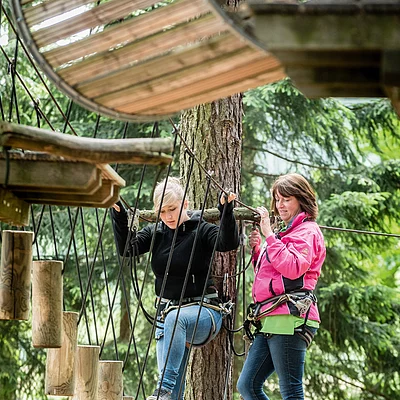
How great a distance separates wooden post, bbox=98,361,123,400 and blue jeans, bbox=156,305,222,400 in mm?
175

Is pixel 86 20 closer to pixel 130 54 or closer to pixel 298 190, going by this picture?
pixel 130 54

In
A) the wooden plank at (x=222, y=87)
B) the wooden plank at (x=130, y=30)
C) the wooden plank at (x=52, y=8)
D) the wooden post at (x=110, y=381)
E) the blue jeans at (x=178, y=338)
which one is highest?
the wooden plank at (x=52, y=8)

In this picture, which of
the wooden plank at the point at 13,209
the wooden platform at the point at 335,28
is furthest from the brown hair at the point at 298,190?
the wooden platform at the point at 335,28

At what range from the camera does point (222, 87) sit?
2.25 meters

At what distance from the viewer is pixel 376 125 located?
8641 millimetres

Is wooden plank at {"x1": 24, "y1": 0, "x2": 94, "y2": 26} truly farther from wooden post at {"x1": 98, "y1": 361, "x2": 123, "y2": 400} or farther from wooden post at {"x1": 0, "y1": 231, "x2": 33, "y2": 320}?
wooden post at {"x1": 98, "y1": 361, "x2": 123, "y2": 400}

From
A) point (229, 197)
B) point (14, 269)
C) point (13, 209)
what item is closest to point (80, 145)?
point (13, 209)

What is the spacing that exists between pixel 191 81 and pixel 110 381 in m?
1.91

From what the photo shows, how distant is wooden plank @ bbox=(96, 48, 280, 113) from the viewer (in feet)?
6.91

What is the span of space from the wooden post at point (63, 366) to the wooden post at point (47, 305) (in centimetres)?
20

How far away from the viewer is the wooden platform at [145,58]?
2111 mm

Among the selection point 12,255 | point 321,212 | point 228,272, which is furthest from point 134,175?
point 12,255

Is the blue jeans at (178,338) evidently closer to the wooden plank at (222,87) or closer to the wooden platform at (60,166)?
the wooden platform at (60,166)

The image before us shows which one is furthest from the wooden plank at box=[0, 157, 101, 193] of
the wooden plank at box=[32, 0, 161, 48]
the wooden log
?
the wooden log
